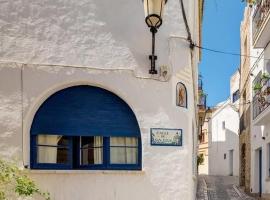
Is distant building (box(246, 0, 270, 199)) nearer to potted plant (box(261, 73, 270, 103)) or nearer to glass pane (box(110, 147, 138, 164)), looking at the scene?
potted plant (box(261, 73, 270, 103))

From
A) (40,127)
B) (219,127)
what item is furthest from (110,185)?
(219,127)

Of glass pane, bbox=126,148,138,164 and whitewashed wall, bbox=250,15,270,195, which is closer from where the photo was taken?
glass pane, bbox=126,148,138,164

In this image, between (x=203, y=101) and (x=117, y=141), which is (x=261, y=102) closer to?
(x=117, y=141)

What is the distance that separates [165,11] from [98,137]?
9.71 feet

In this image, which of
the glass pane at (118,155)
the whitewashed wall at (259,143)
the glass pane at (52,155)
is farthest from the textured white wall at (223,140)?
the glass pane at (52,155)

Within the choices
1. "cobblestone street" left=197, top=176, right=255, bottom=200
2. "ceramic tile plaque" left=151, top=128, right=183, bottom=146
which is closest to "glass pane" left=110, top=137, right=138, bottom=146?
"ceramic tile plaque" left=151, top=128, right=183, bottom=146

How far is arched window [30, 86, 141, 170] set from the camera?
28.3 feet

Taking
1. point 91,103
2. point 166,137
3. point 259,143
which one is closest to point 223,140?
point 259,143

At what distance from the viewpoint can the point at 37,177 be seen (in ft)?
27.6

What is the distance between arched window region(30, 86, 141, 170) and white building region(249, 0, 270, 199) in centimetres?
756

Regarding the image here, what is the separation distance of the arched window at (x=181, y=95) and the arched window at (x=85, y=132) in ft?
3.44

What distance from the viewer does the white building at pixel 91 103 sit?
855 centimetres

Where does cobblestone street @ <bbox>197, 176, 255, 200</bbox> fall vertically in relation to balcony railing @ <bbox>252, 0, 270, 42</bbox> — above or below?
below

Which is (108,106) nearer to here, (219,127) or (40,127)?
(40,127)
